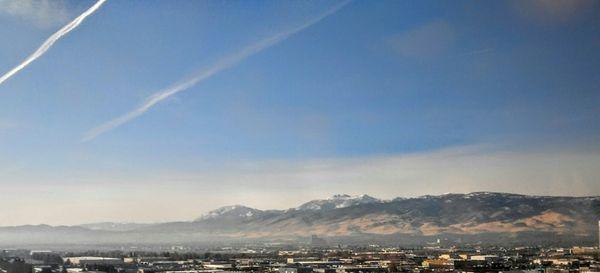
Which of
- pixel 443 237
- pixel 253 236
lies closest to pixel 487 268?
pixel 443 237

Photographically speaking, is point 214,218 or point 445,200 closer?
point 445,200

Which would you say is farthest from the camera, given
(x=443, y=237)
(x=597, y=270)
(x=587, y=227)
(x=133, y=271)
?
(x=443, y=237)

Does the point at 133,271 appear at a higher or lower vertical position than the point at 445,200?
lower

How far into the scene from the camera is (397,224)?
9519 cm

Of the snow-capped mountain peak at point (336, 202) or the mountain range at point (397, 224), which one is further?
the snow-capped mountain peak at point (336, 202)

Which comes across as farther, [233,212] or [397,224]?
[233,212]

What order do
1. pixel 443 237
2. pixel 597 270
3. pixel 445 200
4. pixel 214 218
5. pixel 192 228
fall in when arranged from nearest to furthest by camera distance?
pixel 597 270 < pixel 443 237 < pixel 445 200 < pixel 192 228 < pixel 214 218

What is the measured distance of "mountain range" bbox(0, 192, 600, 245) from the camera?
73.1 metres

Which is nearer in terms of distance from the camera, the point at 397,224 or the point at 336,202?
the point at 397,224

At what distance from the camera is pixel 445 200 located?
3974 inches

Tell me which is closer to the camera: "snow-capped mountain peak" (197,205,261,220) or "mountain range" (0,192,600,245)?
"mountain range" (0,192,600,245)

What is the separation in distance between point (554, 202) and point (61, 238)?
55.5 metres

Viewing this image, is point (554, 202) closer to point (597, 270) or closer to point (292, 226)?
point (292, 226)

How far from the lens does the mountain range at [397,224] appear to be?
73.1 m
